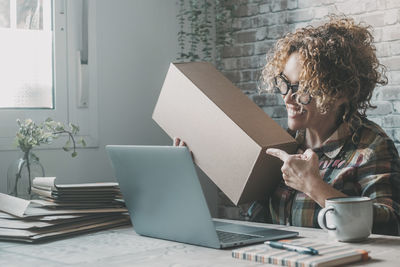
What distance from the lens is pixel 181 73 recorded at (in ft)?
6.01

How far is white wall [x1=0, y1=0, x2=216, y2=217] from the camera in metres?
2.94

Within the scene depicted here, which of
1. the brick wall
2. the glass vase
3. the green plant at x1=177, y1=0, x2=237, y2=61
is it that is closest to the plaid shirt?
the brick wall

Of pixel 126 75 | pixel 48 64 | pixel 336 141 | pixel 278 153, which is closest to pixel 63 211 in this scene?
pixel 278 153

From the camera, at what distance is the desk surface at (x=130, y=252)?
127 centimetres

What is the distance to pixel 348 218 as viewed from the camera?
4.57ft

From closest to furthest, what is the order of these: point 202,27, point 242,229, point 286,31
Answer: point 242,229
point 286,31
point 202,27

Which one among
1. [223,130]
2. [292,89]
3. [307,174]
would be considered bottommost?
[307,174]

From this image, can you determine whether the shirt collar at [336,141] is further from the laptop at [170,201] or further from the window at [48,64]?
the window at [48,64]

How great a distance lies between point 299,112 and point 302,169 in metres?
0.33

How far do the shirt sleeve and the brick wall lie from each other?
0.87 meters

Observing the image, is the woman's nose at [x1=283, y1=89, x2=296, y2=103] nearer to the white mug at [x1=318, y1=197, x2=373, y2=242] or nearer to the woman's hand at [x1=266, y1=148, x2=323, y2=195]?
the woman's hand at [x1=266, y1=148, x2=323, y2=195]

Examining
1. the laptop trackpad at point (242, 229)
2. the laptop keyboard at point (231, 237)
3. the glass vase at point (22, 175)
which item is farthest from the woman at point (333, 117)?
the glass vase at point (22, 175)

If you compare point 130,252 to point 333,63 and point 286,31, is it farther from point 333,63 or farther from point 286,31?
point 286,31

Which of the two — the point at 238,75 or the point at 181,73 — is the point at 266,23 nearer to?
the point at 238,75
